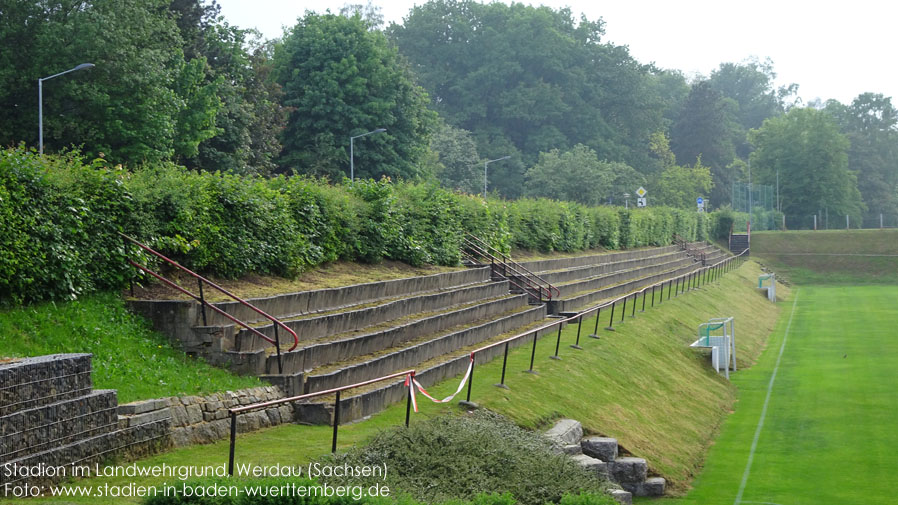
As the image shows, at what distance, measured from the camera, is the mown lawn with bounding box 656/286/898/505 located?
15.9m

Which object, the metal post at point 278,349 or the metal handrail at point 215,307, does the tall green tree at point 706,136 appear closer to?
the metal handrail at point 215,307

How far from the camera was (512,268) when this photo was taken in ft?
91.7

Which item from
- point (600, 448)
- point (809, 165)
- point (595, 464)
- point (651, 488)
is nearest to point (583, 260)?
point (651, 488)

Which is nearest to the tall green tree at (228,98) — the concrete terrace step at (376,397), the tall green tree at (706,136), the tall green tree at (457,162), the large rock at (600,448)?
the concrete terrace step at (376,397)

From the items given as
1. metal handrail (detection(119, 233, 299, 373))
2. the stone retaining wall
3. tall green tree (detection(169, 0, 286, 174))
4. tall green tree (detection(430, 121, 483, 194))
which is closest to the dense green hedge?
metal handrail (detection(119, 233, 299, 373))

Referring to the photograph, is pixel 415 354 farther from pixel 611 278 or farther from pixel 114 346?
pixel 611 278

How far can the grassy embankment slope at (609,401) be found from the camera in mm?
10906

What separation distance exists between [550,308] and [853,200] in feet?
277

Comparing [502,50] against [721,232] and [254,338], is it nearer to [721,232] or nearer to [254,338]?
[721,232]

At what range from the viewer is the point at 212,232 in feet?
53.4

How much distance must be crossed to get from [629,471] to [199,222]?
8.47 meters

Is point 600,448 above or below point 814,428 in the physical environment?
above

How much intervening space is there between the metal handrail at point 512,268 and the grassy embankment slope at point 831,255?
40613mm

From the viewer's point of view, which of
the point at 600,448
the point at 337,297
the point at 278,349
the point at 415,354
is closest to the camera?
the point at 278,349
